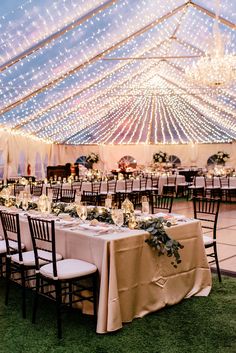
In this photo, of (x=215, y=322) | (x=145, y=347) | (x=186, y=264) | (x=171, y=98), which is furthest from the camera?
(x=171, y=98)

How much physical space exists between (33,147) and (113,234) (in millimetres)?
13813

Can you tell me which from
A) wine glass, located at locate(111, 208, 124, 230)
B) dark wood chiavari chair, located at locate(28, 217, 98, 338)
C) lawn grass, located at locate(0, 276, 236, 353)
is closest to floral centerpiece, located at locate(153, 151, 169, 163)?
lawn grass, located at locate(0, 276, 236, 353)

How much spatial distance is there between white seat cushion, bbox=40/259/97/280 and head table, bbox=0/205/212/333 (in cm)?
9

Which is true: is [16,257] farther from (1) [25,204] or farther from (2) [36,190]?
(2) [36,190]

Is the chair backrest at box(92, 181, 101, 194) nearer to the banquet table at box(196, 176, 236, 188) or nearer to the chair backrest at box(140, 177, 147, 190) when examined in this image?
the chair backrest at box(140, 177, 147, 190)

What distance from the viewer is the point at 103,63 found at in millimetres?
10828

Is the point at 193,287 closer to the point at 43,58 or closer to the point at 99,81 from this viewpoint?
the point at 43,58

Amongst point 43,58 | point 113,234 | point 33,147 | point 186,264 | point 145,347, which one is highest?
point 43,58

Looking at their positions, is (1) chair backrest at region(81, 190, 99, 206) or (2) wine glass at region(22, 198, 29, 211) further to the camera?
(1) chair backrest at region(81, 190, 99, 206)

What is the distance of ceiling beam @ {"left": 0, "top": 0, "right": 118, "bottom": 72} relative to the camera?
25.2ft

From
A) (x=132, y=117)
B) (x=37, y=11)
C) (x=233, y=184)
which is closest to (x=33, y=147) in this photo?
(x=132, y=117)

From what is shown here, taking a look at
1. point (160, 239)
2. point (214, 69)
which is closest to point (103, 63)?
point (214, 69)

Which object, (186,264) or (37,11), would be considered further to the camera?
(37,11)

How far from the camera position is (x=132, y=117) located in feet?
68.0
